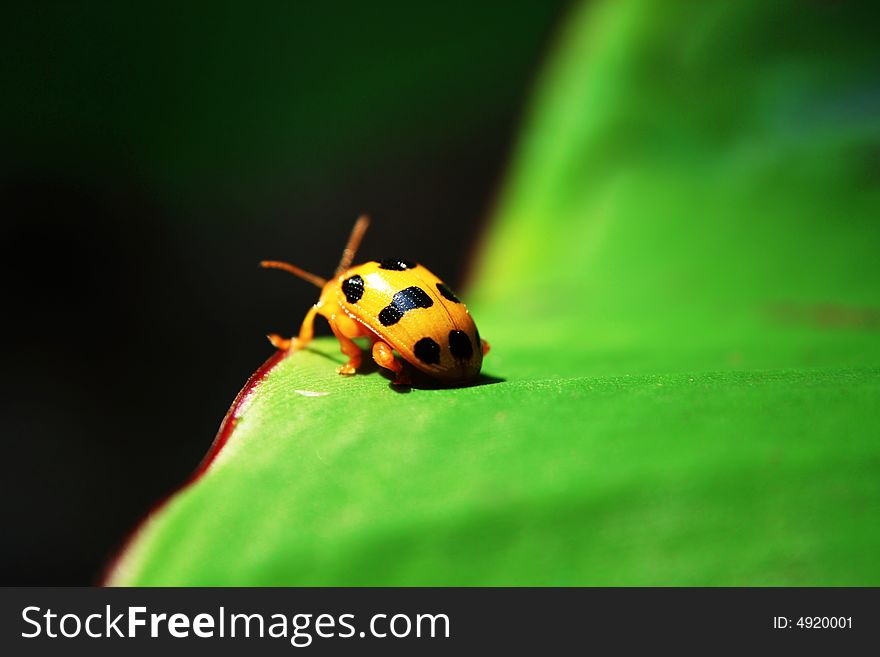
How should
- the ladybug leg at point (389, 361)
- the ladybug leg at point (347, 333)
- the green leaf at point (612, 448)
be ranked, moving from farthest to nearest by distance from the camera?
the ladybug leg at point (347, 333) → the ladybug leg at point (389, 361) → the green leaf at point (612, 448)

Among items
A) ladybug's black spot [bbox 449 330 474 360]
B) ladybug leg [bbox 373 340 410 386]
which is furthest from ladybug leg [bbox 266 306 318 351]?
ladybug's black spot [bbox 449 330 474 360]

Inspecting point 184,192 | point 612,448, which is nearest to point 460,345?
point 612,448

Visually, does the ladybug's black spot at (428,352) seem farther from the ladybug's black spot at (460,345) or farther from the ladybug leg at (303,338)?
the ladybug leg at (303,338)

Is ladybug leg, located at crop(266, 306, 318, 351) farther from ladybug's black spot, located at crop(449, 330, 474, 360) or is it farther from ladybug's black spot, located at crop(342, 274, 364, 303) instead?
ladybug's black spot, located at crop(449, 330, 474, 360)

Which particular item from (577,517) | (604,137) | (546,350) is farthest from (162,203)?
(577,517)

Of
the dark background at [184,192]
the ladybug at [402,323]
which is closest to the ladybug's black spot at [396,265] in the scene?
the ladybug at [402,323]

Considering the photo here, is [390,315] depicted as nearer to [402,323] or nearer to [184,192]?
[402,323]
